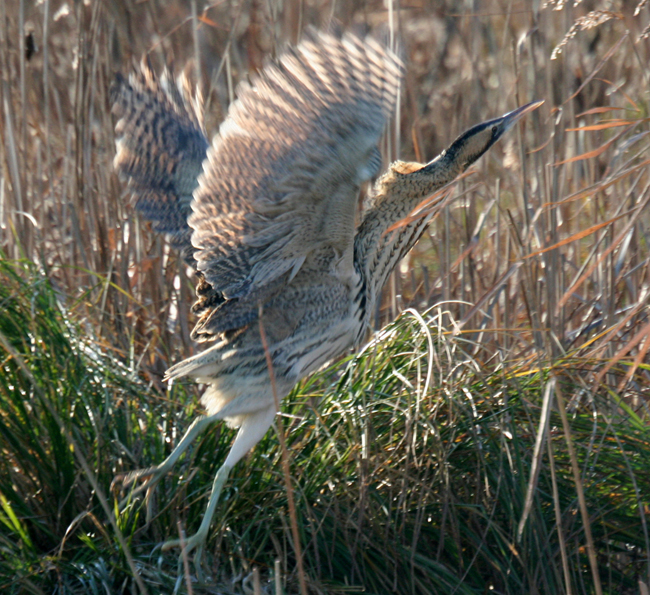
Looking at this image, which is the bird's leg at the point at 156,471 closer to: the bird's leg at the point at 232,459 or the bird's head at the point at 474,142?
the bird's leg at the point at 232,459

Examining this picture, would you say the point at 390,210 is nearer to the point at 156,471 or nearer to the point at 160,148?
the point at 160,148

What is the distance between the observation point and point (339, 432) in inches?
100

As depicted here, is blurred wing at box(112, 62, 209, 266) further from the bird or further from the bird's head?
the bird's head

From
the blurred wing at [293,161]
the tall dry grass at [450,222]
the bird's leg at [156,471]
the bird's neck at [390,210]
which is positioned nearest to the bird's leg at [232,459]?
the bird's leg at [156,471]

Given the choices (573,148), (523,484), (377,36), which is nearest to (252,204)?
(377,36)

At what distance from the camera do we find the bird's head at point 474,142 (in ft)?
9.16

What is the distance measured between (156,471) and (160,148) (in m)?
1.22

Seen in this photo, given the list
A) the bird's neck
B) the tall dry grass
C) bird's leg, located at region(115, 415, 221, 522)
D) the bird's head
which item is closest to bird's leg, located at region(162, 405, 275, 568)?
bird's leg, located at region(115, 415, 221, 522)

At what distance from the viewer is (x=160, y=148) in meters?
3.05

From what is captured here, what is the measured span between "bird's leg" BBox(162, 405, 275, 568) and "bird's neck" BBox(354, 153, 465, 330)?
56 centimetres

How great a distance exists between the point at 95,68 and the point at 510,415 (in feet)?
6.89

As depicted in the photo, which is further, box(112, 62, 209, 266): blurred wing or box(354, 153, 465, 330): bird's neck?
box(112, 62, 209, 266): blurred wing

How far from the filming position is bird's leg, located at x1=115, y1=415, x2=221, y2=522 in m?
2.37

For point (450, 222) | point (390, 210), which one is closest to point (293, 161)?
point (390, 210)
